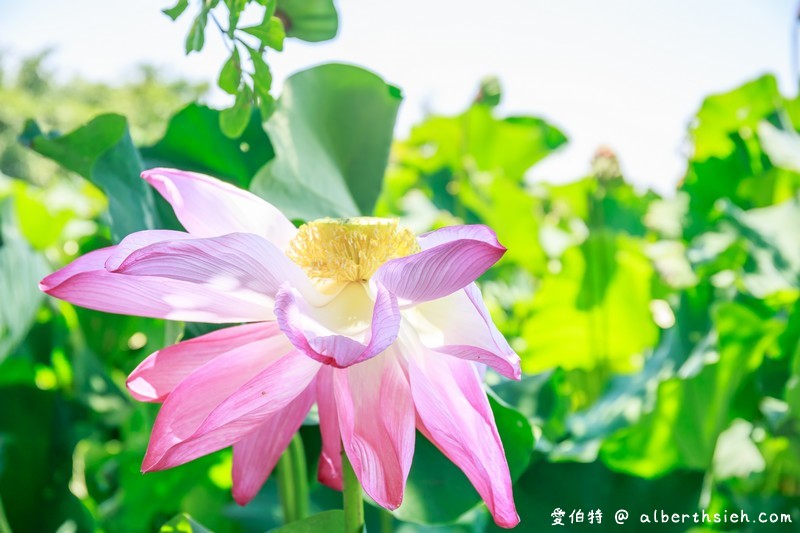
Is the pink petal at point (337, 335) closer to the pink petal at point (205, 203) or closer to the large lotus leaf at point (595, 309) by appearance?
the pink petal at point (205, 203)

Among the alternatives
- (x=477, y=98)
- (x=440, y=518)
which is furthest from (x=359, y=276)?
(x=477, y=98)

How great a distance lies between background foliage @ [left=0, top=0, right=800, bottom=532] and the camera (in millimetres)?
403

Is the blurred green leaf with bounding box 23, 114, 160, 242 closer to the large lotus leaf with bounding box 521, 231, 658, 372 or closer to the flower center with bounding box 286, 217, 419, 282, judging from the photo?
the flower center with bounding box 286, 217, 419, 282

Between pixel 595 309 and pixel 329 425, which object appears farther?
pixel 595 309

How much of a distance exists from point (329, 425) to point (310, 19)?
0.19 metres

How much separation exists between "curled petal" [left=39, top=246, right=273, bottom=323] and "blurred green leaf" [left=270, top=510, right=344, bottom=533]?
0.10 m

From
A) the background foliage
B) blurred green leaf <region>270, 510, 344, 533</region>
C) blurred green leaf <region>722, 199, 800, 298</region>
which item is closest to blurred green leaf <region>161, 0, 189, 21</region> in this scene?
the background foliage

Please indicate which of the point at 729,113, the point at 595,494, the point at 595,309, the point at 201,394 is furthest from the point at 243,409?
the point at 729,113

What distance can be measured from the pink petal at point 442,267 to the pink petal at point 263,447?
0.07 meters

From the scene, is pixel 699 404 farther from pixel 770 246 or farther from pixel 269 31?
pixel 269 31

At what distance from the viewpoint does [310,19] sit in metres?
0.35

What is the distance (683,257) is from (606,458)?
0.42 meters

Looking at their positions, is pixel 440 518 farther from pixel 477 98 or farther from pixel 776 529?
pixel 477 98

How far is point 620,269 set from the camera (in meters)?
0.99
